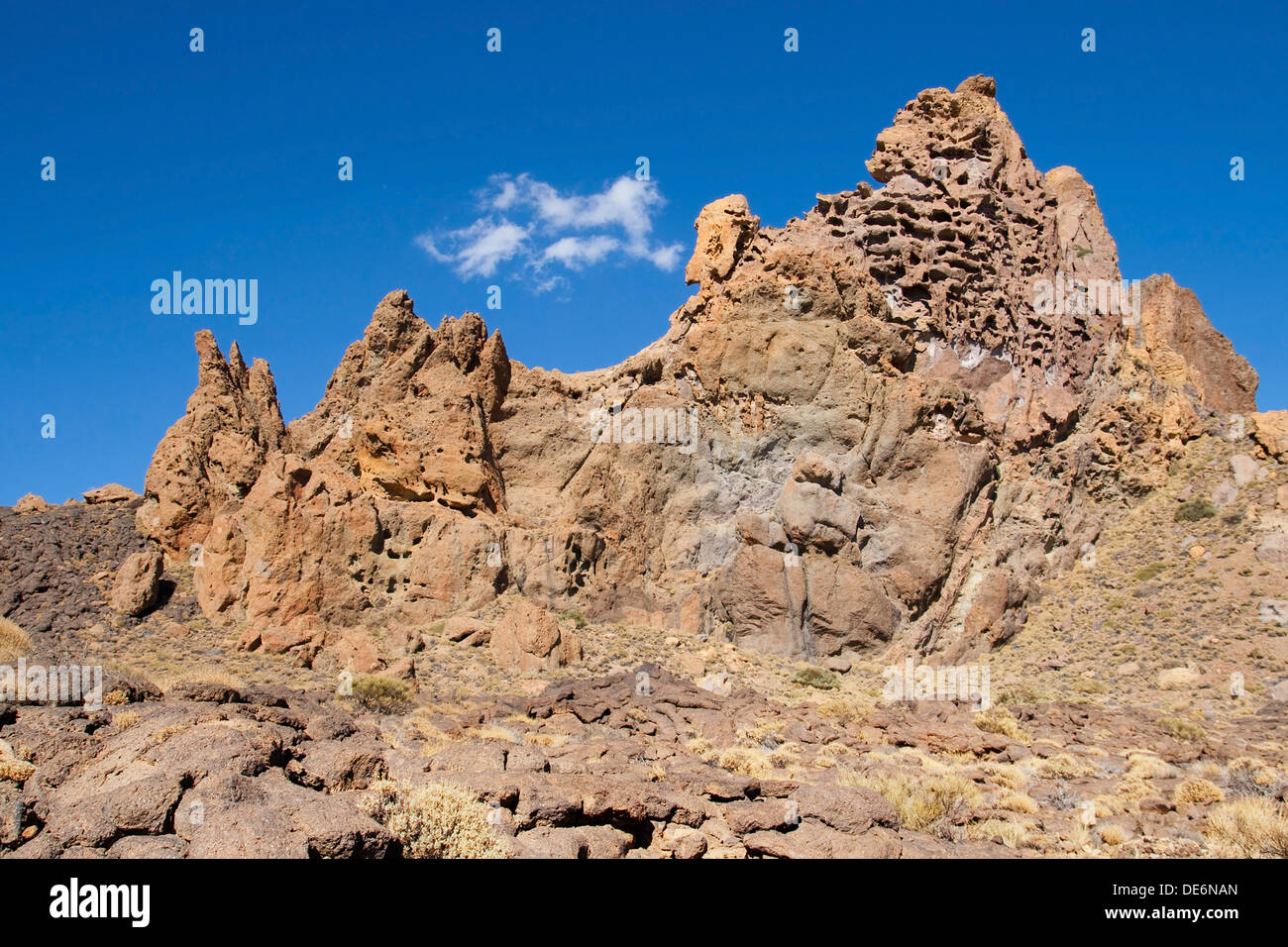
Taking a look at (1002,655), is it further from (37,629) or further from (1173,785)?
(37,629)

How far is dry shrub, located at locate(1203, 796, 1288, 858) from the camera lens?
9664 mm

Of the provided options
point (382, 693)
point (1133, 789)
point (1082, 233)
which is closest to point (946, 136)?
point (1082, 233)

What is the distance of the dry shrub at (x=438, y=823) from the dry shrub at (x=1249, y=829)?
27.6ft

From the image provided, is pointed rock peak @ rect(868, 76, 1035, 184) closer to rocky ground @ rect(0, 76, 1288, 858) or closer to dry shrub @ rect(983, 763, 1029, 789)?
rocky ground @ rect(0, 76, 1288, 858)

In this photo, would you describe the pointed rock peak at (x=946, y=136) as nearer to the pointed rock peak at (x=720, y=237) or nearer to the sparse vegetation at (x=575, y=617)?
the pointed rock peak at (x=720, y=237)

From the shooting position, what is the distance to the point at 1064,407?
3375cm

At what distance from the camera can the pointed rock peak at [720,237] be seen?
32281 millimetres

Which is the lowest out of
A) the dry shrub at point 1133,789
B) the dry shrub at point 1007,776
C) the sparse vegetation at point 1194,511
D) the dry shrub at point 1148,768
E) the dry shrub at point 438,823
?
the dry shrub at point 1148,768

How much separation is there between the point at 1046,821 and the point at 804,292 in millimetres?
22170

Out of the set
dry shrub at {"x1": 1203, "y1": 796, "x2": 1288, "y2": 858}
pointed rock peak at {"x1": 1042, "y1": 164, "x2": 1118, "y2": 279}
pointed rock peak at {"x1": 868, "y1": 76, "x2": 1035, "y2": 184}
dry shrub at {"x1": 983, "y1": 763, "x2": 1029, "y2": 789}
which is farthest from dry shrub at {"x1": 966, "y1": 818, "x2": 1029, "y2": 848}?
pointed rock peak at {"x1": 1042, "y1": 164, "x2": 1118, "y2": 279}

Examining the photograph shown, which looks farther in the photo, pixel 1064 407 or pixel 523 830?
pixel 1064 407

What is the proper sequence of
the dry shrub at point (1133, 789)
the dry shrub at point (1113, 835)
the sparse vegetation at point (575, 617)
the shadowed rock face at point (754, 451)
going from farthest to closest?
the sparse vegetation at point (575, 617)
the shadowed rock face at point (754, 451)
the dry shrub at point (1133, 789)
the dry shrub at point (1113, 835)

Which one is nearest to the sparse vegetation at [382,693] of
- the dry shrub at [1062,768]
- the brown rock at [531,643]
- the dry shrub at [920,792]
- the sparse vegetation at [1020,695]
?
the brown rock at [531,643]
